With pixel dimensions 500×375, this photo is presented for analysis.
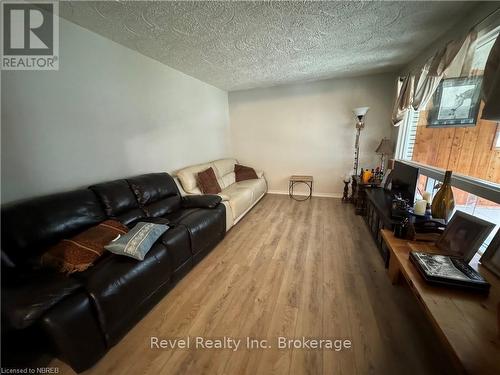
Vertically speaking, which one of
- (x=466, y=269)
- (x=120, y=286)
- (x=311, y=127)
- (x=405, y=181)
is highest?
(x=311, y=127)

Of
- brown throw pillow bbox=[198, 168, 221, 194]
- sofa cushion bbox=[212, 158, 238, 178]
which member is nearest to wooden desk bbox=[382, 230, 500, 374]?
A: brown throw pillow bbox=[198, 168, 221, 194]

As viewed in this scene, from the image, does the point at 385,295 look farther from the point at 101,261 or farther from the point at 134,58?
the point at 134,58

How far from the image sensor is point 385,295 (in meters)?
1.72

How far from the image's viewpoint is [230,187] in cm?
389

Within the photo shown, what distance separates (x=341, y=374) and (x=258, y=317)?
61 centimetres

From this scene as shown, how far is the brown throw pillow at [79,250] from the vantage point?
1355 mm

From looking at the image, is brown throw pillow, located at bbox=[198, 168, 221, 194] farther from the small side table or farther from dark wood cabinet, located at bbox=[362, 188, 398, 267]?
dark wood cabinet, located at bbox=[362, 188, 398, 267]

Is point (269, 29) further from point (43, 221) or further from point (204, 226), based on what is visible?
point (43, 221)

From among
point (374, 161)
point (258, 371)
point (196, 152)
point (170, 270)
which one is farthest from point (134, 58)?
point (374, 161)

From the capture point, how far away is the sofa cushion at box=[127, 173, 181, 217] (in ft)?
7.39

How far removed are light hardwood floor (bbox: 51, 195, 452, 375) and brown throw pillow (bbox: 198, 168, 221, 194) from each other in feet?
3.04

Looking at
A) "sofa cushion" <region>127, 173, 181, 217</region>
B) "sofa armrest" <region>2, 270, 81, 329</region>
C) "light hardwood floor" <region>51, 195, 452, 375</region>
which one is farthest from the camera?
"sofa cushion" <region>127, 173, 181, 217</region>

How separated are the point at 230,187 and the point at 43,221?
8.79ft

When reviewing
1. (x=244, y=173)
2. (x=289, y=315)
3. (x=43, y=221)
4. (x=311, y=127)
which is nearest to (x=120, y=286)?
(x=43, y=221)
